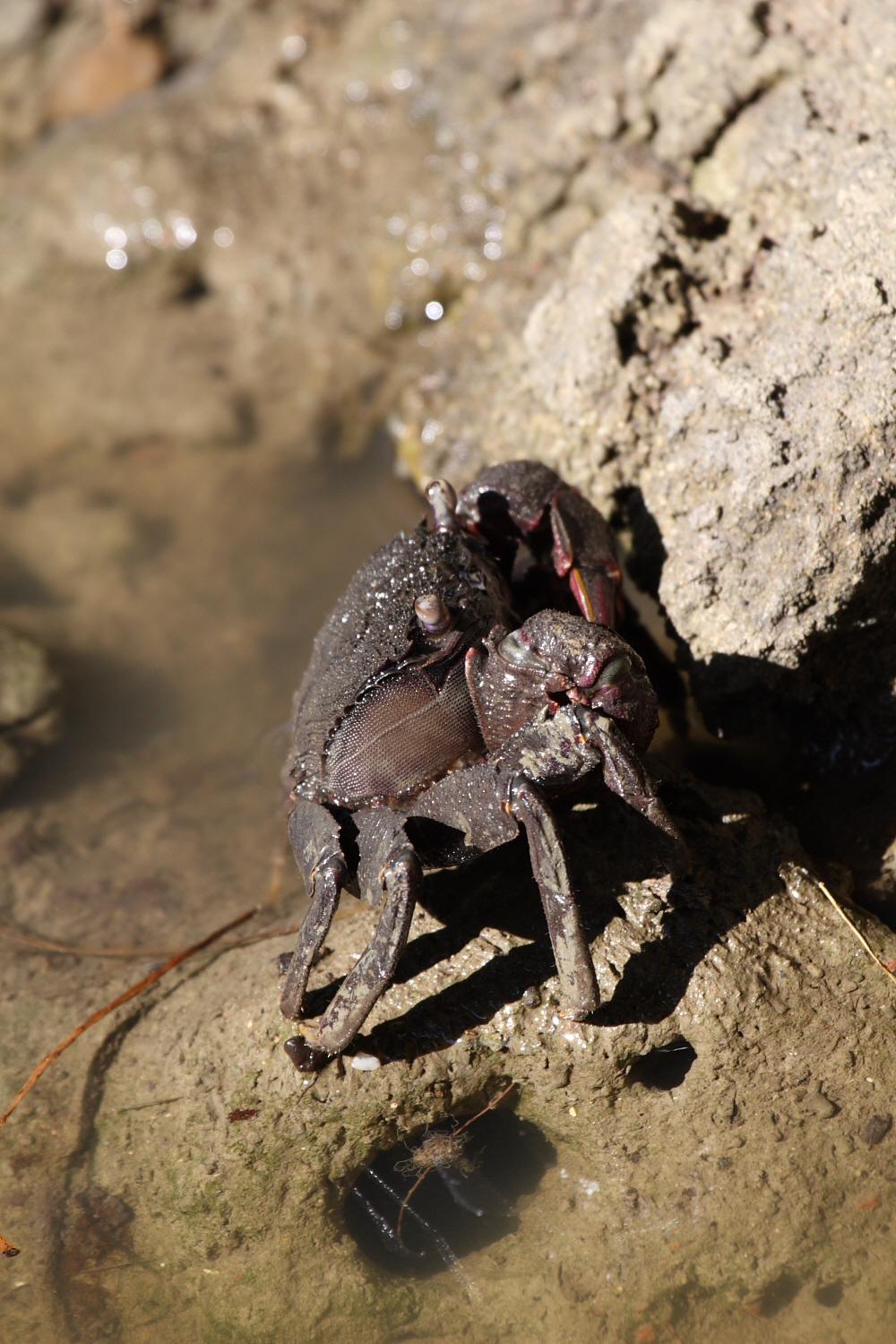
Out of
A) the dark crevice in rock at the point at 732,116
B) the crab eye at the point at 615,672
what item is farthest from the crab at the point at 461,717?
the dark crevice in rock at the point at 732,116

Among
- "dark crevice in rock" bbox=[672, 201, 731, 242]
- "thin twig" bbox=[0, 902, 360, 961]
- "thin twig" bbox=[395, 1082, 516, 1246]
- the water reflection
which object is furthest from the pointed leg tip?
"dark crevice in rock" bbox=[672, 201, 731, 242]

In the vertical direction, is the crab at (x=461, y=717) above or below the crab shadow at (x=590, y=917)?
above

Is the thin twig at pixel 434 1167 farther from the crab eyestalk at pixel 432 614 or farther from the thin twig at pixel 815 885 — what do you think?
the crab eyestalk at pixel 432 614

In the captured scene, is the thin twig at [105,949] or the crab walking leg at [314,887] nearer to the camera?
the crab walking leg at [314,887]

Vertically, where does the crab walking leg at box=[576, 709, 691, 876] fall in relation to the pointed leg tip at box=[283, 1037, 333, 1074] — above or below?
above

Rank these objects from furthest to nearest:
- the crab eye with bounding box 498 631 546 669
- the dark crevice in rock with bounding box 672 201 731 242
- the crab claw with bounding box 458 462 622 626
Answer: the dark crevice in rock with bounding box 672 201 731 242, the crab claw with bounding box 458 462 622 626, the crab eye with bounding box 498 631 546 669

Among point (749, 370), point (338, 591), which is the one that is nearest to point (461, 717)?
point (749, 370)

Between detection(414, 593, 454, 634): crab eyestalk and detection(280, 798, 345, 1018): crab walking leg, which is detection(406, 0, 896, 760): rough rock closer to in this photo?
detection(414, 593, 454, 634): crab eyestalk
